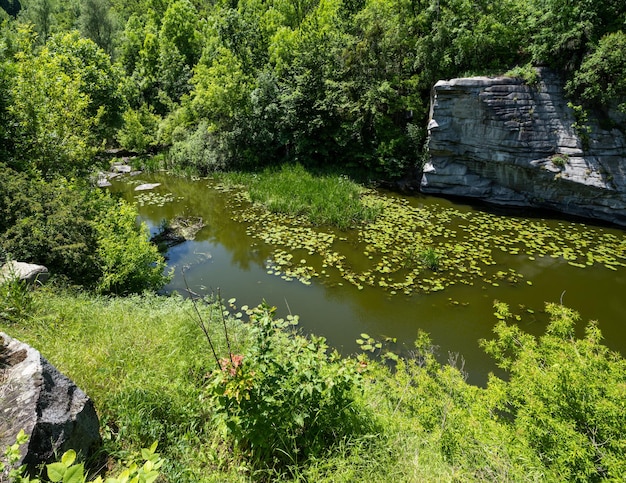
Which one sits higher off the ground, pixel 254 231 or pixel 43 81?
pixel 43 81

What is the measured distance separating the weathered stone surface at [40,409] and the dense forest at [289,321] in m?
0.38

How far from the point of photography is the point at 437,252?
26.6 ft

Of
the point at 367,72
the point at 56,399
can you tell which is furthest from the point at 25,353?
the point at 367,72

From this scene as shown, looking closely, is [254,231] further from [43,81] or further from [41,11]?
[41,11]

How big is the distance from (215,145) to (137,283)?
11.7 metres

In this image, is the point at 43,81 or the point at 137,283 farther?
the point at 43,81

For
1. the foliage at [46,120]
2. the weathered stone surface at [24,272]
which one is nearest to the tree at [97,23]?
the foliage at [46,120]

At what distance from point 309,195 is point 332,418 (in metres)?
9.21

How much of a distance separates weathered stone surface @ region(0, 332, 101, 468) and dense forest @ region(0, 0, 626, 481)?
38 cm

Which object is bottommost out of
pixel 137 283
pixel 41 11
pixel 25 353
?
pixel 137 283

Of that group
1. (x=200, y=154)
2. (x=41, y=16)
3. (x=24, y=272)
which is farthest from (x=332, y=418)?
(x=41, y=16)

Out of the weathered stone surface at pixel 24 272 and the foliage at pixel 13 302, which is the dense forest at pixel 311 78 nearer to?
the weathered stone surface at pixel 24 272

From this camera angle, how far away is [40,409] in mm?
2137

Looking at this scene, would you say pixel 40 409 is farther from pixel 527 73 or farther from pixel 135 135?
pixel 135 135
